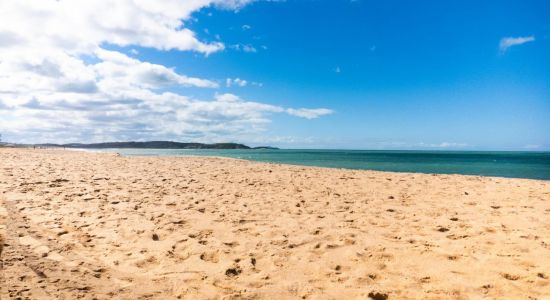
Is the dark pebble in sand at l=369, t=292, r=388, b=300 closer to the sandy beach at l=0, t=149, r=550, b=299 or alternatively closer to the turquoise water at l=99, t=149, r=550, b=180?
the sandy beach at l=0, t=149, r=550, b=299

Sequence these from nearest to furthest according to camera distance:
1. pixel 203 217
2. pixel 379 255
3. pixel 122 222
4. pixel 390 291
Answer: pixel 390 291, pixel 379 255, pixel 122 222, pixel 203 217

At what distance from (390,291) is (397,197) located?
7.11 meters

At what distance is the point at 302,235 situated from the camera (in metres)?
6.66

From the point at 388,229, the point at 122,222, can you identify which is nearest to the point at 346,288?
the point at 388,229

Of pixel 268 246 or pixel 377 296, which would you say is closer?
pixel 377 296

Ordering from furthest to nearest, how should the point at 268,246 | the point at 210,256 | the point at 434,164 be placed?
1. the point at 434,164
2. the point at 268,246
3. the point at 210,256

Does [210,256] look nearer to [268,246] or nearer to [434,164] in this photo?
[268,246]

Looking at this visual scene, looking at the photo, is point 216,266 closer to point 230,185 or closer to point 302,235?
point 302,235

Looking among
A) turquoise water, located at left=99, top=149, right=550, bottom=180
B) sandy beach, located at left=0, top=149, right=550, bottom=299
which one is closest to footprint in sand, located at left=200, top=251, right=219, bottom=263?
sandy beach, located at left=0, top=149, right=550, bottom=299

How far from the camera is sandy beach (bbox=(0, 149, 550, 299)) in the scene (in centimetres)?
438

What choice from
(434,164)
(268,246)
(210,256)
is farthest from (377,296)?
(434,164)

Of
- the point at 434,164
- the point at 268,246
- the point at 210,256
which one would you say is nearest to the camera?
the point at 210,256

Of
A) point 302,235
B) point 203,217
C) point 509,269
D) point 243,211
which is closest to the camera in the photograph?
point 509,269

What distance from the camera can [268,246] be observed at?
6.02 metres
